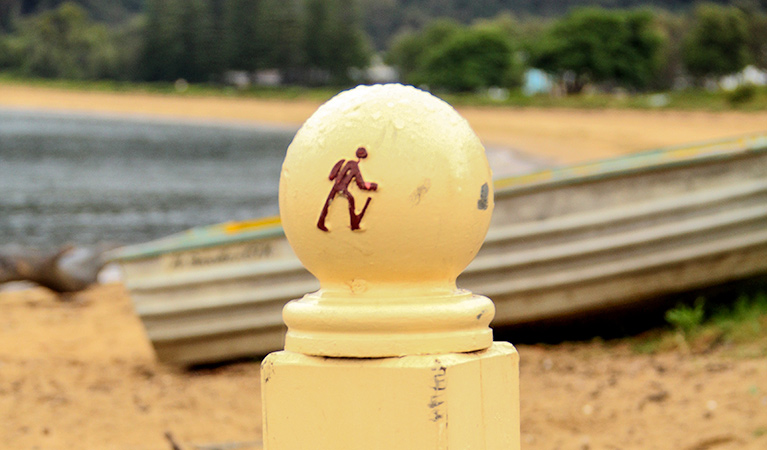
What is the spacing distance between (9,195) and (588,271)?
2728 centimetres

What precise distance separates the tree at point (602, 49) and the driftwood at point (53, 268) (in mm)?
57170

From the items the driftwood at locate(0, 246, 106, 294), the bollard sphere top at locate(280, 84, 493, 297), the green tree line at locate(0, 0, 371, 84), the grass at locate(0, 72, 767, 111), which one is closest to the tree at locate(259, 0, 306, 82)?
the green tree line at locate(0, 0, 371, 84)

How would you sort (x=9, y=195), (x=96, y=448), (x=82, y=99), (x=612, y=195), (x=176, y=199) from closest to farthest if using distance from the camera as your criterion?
1. (x=96, y=448)
2. (x=612, y=195)
3. (x=176, y=199)
4. (x=9, y=195)
5. (x=82, y=99)

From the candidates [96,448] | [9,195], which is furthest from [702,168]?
[9,195]

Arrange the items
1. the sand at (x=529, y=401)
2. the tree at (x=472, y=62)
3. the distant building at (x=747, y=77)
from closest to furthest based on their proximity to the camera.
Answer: the sand at (x=529, y=401) → the distant building at (x=747, y=77) → the tree at (x=472, y=62)

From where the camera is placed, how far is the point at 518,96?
190ft

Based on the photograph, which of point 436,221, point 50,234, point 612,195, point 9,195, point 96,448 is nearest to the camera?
point 436,221

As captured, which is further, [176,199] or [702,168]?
[176,199]

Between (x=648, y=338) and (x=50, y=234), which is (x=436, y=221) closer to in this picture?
(x=648, y=338)

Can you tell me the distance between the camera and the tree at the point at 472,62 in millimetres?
71375

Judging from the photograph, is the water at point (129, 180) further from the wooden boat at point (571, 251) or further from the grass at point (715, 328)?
the grass at point (715, 328)

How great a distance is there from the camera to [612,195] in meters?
5.05

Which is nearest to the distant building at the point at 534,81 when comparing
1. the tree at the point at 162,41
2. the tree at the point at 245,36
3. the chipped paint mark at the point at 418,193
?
the tree at the point at 245,36

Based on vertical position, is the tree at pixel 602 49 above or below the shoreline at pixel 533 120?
above
